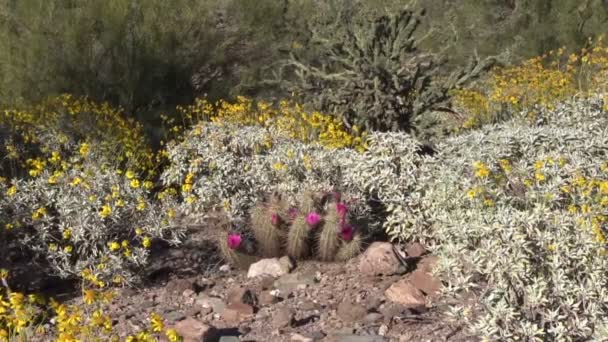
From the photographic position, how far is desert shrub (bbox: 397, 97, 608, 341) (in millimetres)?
3682

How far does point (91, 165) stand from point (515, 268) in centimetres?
322

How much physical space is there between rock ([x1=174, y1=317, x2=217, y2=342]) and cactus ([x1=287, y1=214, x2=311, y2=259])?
112 centimetres

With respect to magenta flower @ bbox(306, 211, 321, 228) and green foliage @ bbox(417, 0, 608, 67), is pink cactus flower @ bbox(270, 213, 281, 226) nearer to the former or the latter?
magenta flower @ bbox(306, 211, 321, 228)

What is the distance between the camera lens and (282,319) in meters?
4.42

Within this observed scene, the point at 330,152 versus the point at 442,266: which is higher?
the point at 330,152

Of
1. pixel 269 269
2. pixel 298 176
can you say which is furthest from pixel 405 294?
pixel 298 176

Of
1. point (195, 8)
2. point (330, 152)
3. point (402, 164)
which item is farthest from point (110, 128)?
point (195, 8)

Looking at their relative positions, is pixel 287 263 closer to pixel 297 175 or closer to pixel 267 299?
pixel 267 299

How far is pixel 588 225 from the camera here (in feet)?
12.7

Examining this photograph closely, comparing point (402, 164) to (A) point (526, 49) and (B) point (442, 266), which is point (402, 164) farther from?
(A) point (526, 49)

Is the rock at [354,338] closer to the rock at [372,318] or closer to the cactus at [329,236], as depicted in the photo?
the rock at [372,318]

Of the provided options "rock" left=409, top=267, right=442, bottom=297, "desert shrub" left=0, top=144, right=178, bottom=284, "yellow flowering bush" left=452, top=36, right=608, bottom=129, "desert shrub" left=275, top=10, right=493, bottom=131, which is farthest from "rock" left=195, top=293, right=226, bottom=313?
"yellow flowering bush" left=452, top=36, right=608, bottom=129

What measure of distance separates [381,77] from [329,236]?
2367 millimetres

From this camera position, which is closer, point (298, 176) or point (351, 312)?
point (351, 312)
